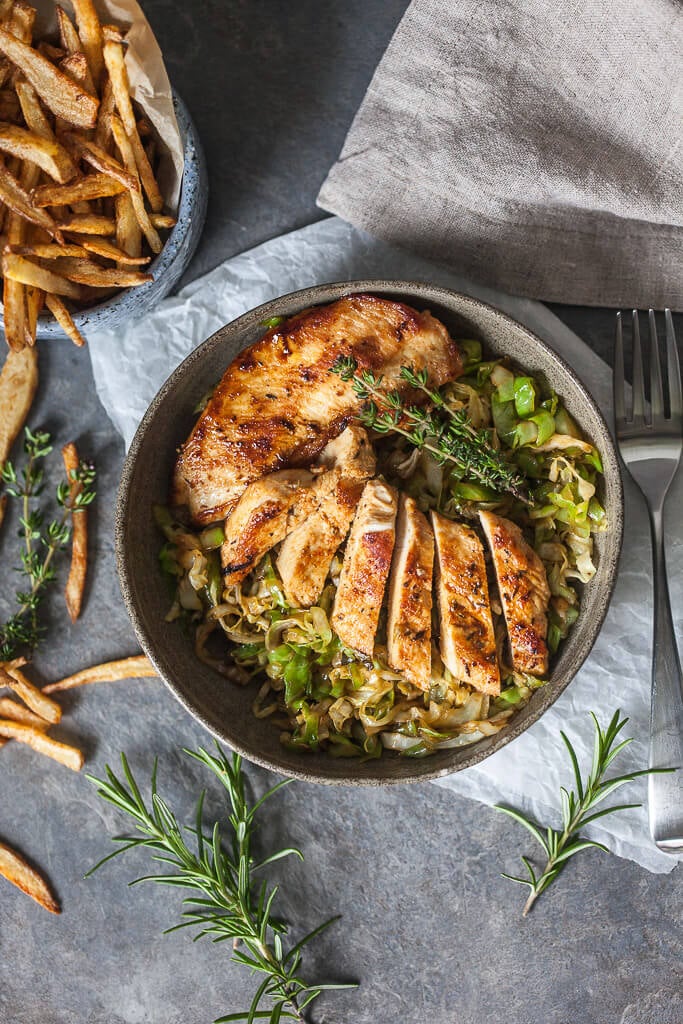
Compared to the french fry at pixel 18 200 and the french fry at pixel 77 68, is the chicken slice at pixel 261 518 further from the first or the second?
the french fry at pixel 77 68

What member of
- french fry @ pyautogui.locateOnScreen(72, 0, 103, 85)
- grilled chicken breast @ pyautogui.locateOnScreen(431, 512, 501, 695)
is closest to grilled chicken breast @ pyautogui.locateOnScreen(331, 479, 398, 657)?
grilled chicken breast @ pyautogui.locateOnScreen(431, 512, 501, 695)

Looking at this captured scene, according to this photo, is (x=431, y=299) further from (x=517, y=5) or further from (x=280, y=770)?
(x=280, y=770)

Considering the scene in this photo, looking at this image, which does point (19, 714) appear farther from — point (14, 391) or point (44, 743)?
point (14, 391)

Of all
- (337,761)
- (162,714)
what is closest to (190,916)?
(162,714)

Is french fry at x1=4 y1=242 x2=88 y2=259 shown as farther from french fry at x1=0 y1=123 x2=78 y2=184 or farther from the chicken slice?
the chicken slice

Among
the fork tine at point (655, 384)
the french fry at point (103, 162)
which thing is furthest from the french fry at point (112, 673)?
the fork tine at point (655, 384)

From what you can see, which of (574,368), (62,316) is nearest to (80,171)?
(62,316)
